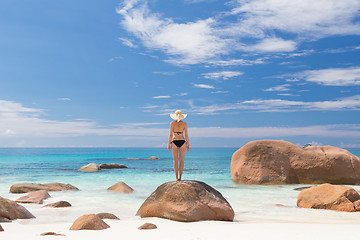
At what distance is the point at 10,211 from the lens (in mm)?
6773

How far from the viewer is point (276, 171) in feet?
50.4

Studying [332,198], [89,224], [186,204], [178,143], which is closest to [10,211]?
[89,224]

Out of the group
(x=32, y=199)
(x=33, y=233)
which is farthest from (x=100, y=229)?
(x=32, y=199)

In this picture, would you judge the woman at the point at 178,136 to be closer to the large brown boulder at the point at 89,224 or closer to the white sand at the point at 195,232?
the white sand at the point at 195,232

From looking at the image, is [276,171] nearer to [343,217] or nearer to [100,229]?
[343,217]

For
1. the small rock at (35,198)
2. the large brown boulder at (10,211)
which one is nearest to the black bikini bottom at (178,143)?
the large brown boulder at (10,211)

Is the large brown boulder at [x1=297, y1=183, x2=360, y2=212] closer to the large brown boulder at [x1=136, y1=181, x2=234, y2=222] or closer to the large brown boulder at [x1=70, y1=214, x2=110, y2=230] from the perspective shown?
the large brown boulder at [x1=136, y1=181, x2=234, y2=222]

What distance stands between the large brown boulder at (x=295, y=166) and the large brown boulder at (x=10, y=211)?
10.7 meters

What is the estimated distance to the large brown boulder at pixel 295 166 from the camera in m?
15.4

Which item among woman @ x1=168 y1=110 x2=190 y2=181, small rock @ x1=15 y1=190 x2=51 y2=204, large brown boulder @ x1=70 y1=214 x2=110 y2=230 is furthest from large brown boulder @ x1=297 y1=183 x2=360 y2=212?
small rock @ x1=15 y1=190 x2=51 y2=204

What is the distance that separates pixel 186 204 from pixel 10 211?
11.9 feet

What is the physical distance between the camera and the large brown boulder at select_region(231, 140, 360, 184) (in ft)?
50.4

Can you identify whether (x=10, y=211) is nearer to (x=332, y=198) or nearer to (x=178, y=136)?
(x=178, y=136)

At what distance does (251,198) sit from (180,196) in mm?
5329
